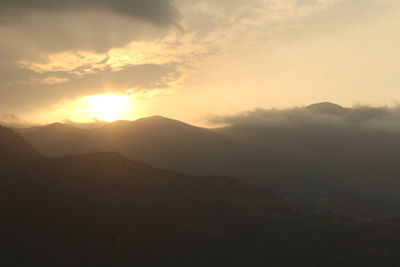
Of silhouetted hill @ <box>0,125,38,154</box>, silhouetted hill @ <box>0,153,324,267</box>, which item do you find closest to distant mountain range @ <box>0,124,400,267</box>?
silhouetted hill @ <box>0,153,324,267</box>

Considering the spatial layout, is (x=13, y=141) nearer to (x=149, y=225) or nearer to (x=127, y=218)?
(x=127, y=218)

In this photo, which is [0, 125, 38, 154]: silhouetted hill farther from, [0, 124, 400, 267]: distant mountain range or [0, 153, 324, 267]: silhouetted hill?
[0, 153, 324, 267]: silhouetted hill

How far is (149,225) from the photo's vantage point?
5116cm

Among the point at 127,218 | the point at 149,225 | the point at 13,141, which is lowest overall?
the point at 149,225

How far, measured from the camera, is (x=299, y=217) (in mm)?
66125

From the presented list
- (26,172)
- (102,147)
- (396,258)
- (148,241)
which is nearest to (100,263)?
(148,241)

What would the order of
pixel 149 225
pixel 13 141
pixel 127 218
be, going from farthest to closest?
pixel 13 141, pixel 127 218, pixel 149 225

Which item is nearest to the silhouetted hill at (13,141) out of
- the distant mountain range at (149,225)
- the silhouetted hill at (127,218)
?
the distant mountain range at (149,225)

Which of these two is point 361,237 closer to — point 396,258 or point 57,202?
point 396,258

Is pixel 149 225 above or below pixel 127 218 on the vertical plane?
below

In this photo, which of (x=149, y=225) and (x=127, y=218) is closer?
(x=149, y=225)

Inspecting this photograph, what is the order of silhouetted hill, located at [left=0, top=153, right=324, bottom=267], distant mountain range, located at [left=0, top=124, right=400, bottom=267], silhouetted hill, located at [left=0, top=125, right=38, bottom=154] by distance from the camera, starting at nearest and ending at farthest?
1. silhouetted hill, located at [left=0, top=153, right=324, bottom=267]
2. distant mountain range, located at [left=0, top=124, right=400, bottom=267]
3. silhouetted hill, located at [left=0, top=125, right=38, bottom=154]

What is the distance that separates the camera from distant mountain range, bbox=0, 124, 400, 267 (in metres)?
41.7

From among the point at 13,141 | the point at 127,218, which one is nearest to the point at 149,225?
the point at 127,218
